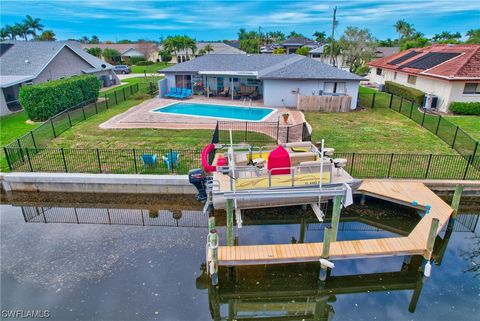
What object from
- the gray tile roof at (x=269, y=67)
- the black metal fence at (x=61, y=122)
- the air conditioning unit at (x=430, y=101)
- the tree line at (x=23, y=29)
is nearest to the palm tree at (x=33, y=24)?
the tree line at (x=23, y=29)

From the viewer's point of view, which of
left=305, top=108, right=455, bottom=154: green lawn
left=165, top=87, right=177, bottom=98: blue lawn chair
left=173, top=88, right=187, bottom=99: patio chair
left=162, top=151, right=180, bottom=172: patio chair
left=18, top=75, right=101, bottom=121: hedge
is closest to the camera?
left=162, top=151, right=180, bottom=172: patio chair

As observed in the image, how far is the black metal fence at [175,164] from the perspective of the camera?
13.1 m

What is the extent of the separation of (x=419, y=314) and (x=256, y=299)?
393 cm

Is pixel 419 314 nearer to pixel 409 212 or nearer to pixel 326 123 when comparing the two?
pixel 409 212

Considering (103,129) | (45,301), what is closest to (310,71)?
(103,129)

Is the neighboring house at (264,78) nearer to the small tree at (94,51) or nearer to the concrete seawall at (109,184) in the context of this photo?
the concrete seawall at (109,184)

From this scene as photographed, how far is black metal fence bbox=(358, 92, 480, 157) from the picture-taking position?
1565 cm

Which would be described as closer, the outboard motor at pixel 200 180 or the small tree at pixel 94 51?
the outboard motor at pixel 200 180

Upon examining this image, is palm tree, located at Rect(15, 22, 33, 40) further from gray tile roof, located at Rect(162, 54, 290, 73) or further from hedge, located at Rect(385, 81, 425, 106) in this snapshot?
hedge, located at Rect(385, 81, 425, 106)

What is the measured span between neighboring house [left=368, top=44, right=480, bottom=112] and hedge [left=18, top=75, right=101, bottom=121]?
91.5 feet

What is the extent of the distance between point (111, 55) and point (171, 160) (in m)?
64.5

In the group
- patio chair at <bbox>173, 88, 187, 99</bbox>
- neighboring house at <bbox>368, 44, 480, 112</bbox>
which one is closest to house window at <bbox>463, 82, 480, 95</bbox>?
neighboring house at <bbox>368, 44, 480, 112</bbox>

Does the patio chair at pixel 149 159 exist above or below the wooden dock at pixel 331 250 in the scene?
above

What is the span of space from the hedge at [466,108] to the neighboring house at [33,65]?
107 feet
